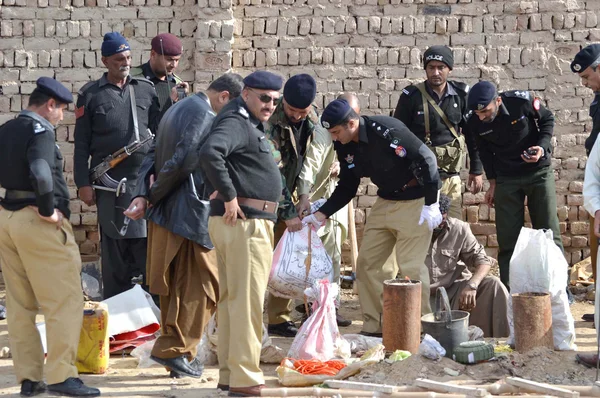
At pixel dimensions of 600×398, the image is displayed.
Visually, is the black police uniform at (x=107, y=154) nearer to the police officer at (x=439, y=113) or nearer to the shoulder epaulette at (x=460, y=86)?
the police officer at (x=439, y=113)

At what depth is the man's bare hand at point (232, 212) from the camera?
20.0ft

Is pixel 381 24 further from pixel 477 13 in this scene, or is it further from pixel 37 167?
pixel 37 167

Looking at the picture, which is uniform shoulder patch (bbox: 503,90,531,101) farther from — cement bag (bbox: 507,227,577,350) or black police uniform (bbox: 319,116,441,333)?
cement bag (bbox: 507,227,577,350)

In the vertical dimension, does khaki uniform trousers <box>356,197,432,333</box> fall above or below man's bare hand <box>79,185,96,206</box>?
below

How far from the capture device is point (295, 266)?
7672 mm

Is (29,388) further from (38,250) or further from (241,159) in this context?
(241,159)

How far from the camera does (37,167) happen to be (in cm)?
614

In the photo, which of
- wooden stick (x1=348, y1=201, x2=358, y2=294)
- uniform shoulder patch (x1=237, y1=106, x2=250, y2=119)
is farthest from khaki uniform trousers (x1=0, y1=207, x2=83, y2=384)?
wooden stick (x1=348, y1=201, x2=358, y2=294)

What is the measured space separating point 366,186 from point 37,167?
461 centimetres

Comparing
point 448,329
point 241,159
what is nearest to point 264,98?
point 241,159

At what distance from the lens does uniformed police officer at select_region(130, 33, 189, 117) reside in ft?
28.5

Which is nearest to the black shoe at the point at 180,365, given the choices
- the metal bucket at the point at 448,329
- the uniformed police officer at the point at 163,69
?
the metal bucket at the point at 448,329

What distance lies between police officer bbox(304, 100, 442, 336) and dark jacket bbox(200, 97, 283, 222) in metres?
1.25

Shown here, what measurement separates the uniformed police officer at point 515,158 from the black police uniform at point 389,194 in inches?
49.3
